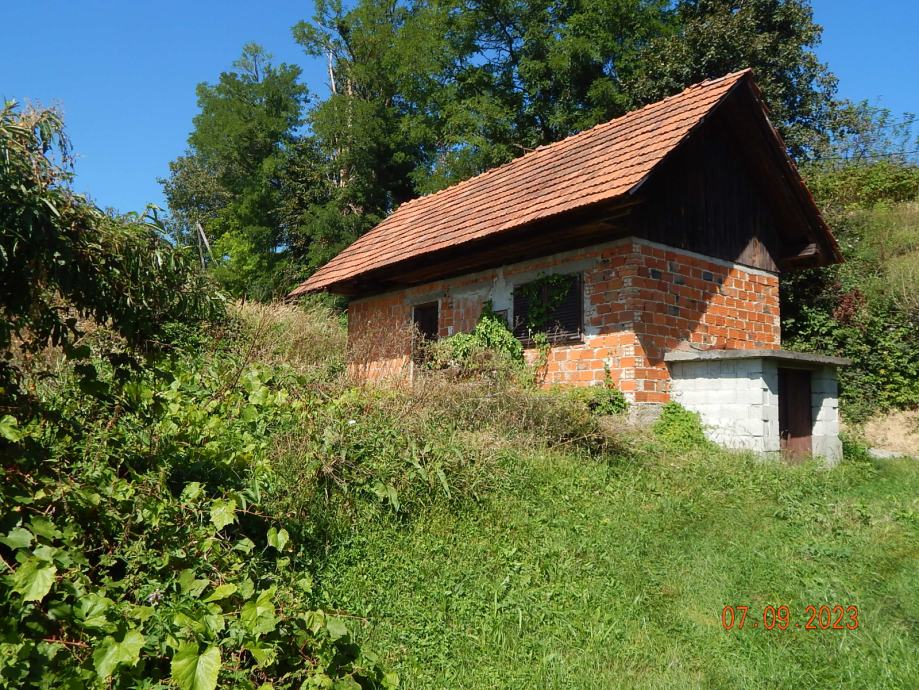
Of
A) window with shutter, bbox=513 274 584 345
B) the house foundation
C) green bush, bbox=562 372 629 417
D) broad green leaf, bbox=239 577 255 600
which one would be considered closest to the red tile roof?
window with shutter, bbox=513 274 584 345

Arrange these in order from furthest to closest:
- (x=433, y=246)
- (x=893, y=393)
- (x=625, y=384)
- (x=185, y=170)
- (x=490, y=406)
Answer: (x=185, y=170), (x=893, y=393), (x=433, y=246), (x=625, y=384), (x=490, y=406)

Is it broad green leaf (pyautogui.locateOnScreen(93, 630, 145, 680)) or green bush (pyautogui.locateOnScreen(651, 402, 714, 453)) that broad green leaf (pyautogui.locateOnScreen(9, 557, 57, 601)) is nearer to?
broad green leaf (pyautogui.locateOnScreen(93, 630, 145, 680))

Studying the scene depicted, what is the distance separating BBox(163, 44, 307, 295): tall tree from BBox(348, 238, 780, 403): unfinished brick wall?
647 inches

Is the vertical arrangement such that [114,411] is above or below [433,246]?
below

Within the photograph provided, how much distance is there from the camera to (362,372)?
9391 millimetres

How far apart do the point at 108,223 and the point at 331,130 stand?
80.3 ft

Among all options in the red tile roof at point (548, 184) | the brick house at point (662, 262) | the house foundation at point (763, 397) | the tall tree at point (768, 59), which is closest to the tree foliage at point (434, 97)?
the tall tree at point (768, 59)

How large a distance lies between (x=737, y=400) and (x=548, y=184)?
166 inches

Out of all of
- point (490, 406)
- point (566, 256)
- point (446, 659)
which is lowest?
point (446, 659)

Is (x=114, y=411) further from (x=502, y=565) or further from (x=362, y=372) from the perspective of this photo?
(x=362, y=372)

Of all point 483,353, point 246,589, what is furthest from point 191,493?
point 483,353

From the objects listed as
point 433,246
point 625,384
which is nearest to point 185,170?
point 433,246

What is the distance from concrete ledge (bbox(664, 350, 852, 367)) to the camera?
26.7 ft

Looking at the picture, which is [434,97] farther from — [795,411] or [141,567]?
[141,567]
